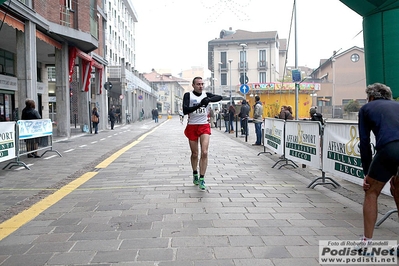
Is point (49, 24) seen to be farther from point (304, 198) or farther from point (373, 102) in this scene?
point (373, 102)

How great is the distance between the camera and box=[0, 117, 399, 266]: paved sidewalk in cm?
371

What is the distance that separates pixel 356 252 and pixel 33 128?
9.32m

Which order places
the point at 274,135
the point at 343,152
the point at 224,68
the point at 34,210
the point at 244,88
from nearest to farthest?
the point at 34,210, the point at 343,152, the point at 274,135, the point at 244,88, the point at 224,68

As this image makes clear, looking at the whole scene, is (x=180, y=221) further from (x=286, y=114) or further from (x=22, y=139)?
(x=286, y=114)

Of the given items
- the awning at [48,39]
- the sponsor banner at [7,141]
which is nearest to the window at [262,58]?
the awning at [48,39]

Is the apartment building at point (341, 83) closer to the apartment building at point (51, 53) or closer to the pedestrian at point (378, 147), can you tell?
the apartment building at point (51, 53)

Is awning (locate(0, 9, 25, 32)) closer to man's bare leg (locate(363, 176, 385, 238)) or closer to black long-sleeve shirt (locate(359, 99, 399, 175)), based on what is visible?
black long-sleeve shirt (locate(359, 99, 399, 175))

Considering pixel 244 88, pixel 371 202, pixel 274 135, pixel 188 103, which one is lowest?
pixel 371 202

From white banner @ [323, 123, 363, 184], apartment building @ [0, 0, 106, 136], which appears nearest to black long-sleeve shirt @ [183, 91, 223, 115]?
white banner @ [323, 123, 363, 184]

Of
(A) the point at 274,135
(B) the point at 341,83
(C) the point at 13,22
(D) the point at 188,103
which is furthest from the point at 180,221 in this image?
(B) the point at 341,83

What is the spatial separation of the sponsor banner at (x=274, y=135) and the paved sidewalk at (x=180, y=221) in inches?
58.7

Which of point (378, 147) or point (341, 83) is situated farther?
point (341, 83)

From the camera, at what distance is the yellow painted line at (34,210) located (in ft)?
15.6

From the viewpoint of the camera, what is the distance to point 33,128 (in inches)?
426
